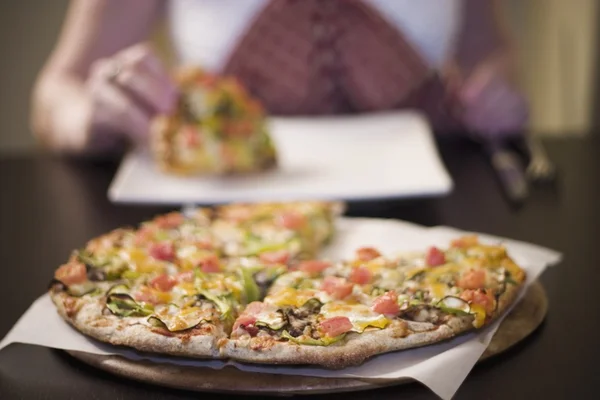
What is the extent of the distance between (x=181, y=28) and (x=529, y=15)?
61.4 inches

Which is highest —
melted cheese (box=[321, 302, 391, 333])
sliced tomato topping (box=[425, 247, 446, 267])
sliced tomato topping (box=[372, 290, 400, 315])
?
melted cheese (box=[321, 302, 391, 333])

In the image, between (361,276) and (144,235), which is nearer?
(361,276)

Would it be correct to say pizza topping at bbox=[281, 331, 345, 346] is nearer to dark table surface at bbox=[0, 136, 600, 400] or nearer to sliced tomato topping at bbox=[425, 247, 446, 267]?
dark table surface at bbox=[0, 136, 600, 400]

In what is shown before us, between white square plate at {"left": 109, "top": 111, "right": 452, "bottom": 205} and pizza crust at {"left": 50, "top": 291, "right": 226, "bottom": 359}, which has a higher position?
A: pizza crust at {"left": 50, "top": 291, "right": 226, "bottom": 359}

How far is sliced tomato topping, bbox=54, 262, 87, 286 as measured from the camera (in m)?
1.06

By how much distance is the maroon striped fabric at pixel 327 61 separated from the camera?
205cm

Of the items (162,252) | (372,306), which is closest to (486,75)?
(162,252)

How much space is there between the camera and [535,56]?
350 centimetres

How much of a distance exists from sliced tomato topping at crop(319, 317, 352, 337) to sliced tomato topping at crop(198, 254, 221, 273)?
0.24 metres

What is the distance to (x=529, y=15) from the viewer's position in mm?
3453

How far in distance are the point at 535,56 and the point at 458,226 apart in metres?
2.23

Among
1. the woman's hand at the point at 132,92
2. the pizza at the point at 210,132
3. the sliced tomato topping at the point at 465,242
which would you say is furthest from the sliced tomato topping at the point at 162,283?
the woman's hand at the point at 132,92

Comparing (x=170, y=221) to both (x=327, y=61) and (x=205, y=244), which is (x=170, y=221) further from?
(x=327, y=61)

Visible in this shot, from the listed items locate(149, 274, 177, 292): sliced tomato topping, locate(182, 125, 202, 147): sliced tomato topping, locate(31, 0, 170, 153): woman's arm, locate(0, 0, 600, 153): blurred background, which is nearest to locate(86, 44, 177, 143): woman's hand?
locate(182, 125, 202, 147): sliced tomato topping
